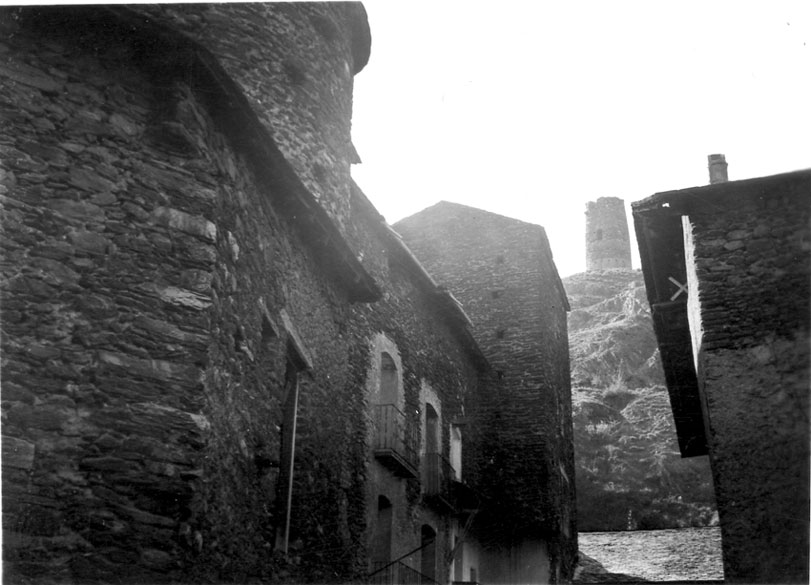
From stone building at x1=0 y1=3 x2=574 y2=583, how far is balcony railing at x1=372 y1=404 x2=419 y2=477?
258cm

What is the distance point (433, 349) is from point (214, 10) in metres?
8.89

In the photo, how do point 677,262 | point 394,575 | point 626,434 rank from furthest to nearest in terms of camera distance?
1. point 626,434
2. point 394,575
3. point 677,262

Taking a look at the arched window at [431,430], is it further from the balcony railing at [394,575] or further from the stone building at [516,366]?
the stone building at [516,366]

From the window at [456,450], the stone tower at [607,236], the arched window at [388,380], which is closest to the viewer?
the arched window at [388,380]

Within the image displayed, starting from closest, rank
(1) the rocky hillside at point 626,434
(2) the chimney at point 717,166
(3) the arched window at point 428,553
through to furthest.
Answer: (2) the chimney at point 717,166, (3) the arched window at point 428,553, (1) the rocky hillside at point 626,434

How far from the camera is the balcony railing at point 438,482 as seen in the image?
53.0 feet

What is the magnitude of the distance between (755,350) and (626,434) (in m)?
31.2

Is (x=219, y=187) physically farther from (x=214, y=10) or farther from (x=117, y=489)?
(x=214, y=10)

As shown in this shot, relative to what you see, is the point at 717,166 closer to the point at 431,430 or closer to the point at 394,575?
the point at 394,575

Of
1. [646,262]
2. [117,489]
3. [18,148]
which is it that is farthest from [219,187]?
[646,262]

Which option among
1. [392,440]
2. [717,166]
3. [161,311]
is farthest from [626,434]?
[161,311]

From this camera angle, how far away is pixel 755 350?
8.10 meters

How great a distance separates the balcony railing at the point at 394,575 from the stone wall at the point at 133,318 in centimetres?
447

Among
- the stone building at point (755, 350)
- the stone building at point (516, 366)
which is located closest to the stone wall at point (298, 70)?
the stone building at point (755, 350)
